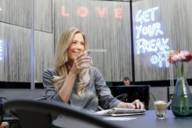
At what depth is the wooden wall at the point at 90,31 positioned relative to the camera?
417 centimetres

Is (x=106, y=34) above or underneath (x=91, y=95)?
above

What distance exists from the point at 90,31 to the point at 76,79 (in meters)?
3.10

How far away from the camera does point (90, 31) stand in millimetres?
4977

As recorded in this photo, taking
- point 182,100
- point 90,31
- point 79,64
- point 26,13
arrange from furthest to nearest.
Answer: point 90,31 < point 26,13 < point 79,64 < point 182,100

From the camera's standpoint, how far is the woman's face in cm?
198

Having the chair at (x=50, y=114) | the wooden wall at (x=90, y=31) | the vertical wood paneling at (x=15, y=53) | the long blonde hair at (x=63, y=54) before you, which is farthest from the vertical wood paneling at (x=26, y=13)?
the chair at (x=50, y=114)

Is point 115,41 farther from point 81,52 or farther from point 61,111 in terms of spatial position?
point 61,111

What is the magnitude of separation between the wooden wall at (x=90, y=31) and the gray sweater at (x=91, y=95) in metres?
2.22

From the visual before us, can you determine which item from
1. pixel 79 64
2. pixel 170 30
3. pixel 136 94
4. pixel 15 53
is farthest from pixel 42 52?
pixel 79 64

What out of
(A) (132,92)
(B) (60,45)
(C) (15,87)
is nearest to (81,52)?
(B) (60,45)

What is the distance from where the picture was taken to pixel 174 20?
15.5 ft

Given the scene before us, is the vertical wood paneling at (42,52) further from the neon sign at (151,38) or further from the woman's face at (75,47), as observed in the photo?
the woman's face at (75,47)

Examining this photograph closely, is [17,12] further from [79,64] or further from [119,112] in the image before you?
[119,112]

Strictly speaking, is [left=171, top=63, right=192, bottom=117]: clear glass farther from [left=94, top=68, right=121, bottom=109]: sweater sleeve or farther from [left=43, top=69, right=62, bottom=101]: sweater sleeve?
[left=43, top=69, right=62, bottom=101]: sweater sleeve
